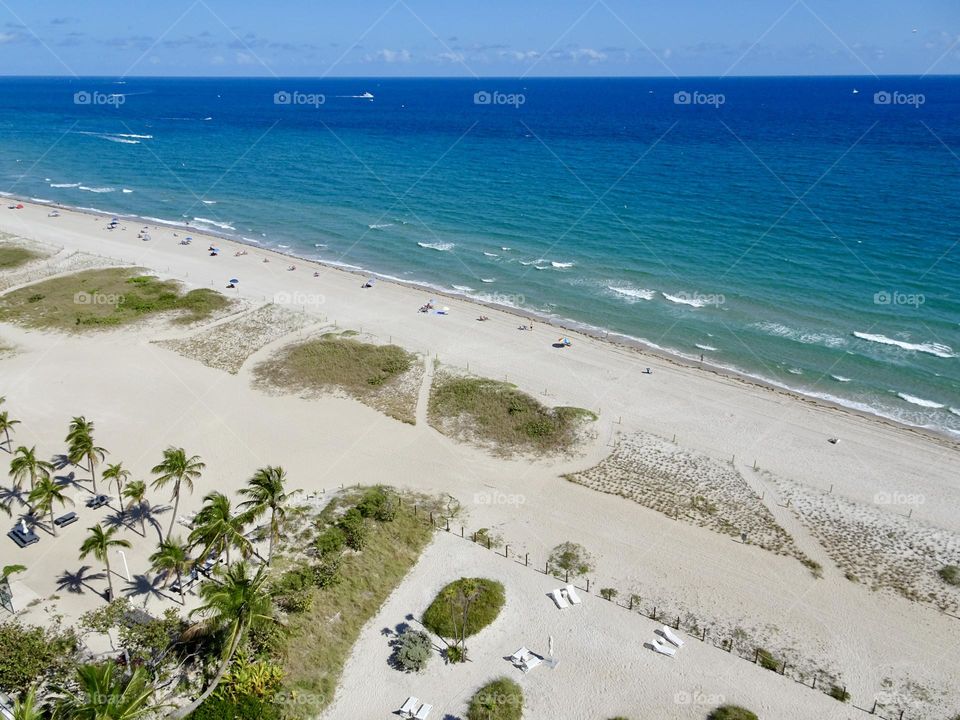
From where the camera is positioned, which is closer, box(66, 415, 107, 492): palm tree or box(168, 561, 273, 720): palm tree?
box(168, 561, 273, 720): palm tree

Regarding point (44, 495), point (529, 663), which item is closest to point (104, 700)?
point (44, 495)

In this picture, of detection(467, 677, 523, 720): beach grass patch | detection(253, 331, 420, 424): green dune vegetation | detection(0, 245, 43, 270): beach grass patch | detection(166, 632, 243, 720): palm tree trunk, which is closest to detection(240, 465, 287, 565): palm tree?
detection(166, 632, 243, 720): palm tree trunk

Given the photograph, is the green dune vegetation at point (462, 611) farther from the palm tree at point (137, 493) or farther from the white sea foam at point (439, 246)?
the white sea foam at point (439, 246)

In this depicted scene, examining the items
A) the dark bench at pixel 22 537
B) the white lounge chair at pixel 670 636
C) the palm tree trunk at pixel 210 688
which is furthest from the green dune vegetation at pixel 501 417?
the dark bench at pixel 22 537

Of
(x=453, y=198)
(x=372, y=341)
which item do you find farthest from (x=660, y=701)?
(x=453, y=198)

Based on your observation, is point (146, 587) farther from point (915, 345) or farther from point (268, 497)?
point (915, 345)

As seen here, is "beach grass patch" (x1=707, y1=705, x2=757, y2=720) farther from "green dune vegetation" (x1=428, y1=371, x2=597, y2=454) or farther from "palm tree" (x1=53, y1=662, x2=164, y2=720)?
"palm tree" (x1=53, y1=662, x2=164, y2=720)

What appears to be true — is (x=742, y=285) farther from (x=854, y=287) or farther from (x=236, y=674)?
(x=236, y=674)
